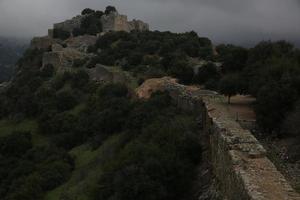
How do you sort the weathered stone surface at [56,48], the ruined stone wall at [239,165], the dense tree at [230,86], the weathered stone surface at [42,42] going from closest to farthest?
the ruined stone wall at [239,165], the dense tree at [230,86], the weathered stone surface at [56,48], the weathered stone surface at [42,42]

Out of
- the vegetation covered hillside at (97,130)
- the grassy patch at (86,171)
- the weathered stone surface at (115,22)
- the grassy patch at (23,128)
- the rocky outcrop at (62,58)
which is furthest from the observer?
the weathered stone surface at (115,22)

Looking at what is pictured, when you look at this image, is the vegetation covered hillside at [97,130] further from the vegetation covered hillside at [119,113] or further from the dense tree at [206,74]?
the dense tree at [206,74]

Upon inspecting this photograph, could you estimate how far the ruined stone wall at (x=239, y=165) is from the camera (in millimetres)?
10664

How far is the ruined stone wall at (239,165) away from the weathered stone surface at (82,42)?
3696 centimetres

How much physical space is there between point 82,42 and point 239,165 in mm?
45820

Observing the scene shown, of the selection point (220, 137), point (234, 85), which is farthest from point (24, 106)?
point (220, 137)

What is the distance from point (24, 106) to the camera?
40.0 metres

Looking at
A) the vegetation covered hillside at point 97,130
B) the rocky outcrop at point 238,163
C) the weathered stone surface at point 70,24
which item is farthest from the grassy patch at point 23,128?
the weathered stone surface at point 70,24

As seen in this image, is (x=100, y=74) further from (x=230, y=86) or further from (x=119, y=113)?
(x=230, y=86)

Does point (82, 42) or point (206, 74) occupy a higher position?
point (206, 74)

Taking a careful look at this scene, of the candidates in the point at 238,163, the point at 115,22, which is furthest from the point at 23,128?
the point at 238,163

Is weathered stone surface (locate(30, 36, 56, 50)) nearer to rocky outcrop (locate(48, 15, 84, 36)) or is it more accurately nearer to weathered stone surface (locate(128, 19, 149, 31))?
rocky outcrop (locate(48, 15, 84, 36))

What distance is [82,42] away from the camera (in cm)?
5662

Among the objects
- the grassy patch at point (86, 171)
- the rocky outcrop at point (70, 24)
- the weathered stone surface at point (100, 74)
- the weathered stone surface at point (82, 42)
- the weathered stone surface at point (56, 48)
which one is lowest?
the grassy patch at point (86, 171)
